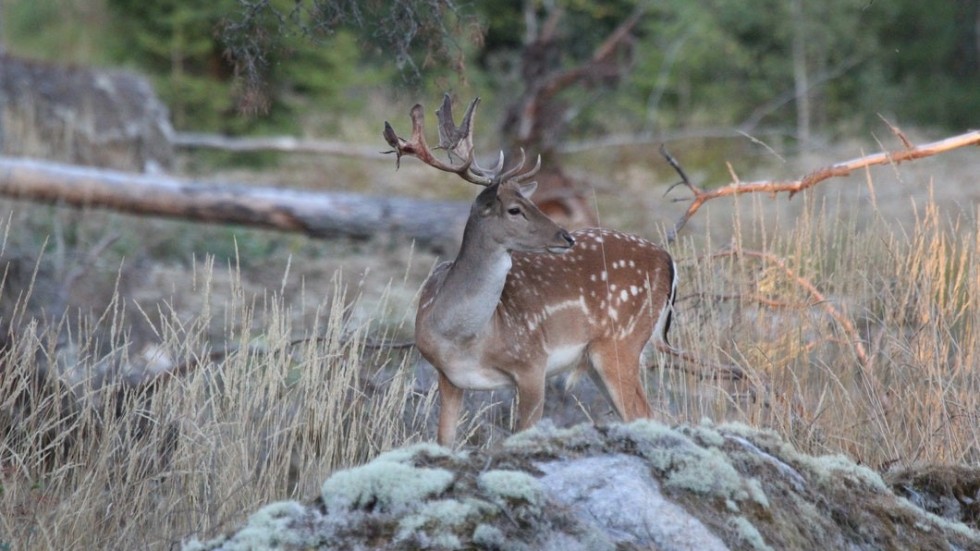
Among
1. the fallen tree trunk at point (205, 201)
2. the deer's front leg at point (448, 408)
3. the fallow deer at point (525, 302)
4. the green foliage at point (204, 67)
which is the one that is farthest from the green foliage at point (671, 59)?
the deer's front leg at point (448, 408)

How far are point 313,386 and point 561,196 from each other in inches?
314

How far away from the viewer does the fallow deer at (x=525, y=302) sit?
5926 millimetres

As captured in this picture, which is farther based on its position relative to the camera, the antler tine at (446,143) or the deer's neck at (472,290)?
the deer's neck at (472,290)

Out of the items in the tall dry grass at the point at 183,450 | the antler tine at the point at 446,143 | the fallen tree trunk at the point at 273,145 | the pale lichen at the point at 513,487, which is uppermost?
the antler tine at the point at 446,143

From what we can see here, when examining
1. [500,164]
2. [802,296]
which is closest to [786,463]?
[500,164]

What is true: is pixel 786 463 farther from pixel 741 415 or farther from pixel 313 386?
pixel 313 386

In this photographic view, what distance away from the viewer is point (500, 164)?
5.79 metres

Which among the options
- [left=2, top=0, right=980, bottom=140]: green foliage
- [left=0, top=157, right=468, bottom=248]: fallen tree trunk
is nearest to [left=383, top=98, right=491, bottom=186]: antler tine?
[left=0, top=157, right=468, bottom=248]: fallen tree trunk

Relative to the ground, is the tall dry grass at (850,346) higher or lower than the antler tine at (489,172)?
lower

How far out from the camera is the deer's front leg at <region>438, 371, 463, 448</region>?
19.5 ft

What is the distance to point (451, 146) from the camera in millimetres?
5680


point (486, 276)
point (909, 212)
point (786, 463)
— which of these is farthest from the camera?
point (909, 212)

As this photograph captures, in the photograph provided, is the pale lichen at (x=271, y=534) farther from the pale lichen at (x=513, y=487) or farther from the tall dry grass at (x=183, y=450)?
the tall dry grass at (x=183, y=450)

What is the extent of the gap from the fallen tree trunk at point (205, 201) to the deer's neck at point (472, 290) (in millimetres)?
6538
